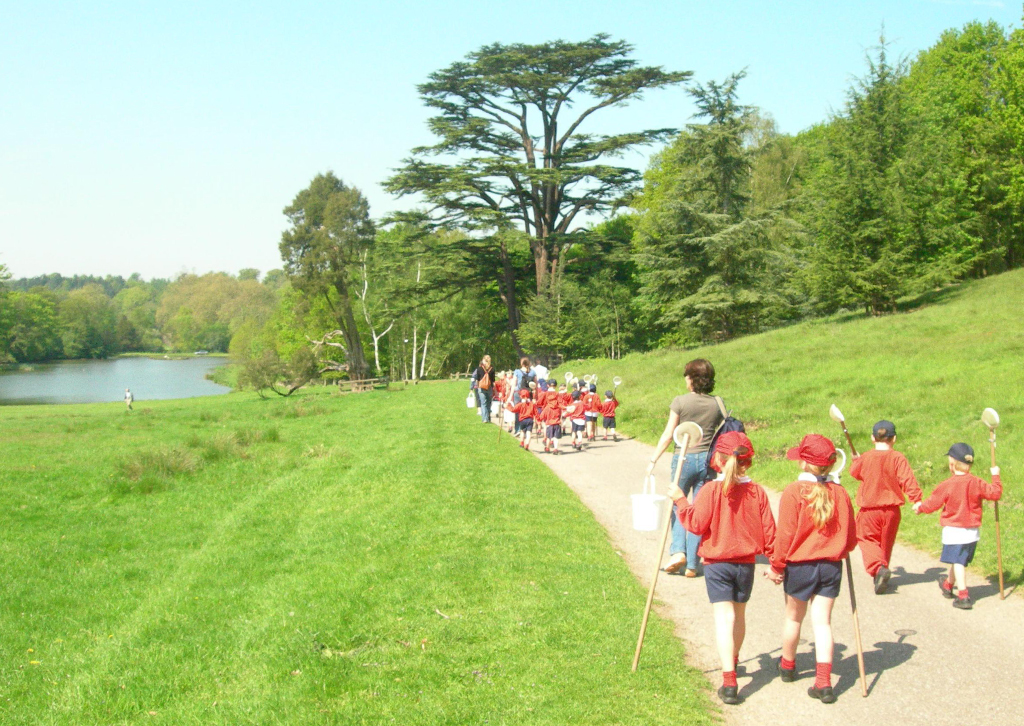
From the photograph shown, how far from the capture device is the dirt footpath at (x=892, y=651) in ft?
Answer: 17.6

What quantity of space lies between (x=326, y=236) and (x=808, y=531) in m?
52.4

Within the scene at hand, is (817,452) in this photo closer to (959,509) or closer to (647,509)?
(647,509)

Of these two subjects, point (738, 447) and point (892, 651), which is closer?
point (738, 447)

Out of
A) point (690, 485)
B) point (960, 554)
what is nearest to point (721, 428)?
point (690, 485)

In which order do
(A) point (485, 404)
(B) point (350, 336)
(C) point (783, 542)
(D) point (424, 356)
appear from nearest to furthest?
(C) point (783, 542), (A) point (485, 404), (B) point (350, 336), (D) point (424, 356)

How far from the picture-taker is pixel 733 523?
5598 millimetres

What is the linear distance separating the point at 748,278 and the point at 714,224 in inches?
119

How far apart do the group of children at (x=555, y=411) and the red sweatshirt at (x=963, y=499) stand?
10.1 metres

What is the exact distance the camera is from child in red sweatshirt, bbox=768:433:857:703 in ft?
18.2

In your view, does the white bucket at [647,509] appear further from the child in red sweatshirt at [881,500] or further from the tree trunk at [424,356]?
the tree trunk at [424,356]

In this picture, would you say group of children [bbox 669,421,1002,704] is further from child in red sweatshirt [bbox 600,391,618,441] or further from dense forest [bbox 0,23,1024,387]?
dense forest [bbox 0,23,1024,387]

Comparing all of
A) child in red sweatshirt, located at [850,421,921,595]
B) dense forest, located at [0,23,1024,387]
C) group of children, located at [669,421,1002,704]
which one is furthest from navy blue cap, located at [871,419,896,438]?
dense forest, located at [0,23,1024,387]

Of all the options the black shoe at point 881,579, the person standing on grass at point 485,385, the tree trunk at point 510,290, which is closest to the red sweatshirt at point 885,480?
the black shoe at point 881,579

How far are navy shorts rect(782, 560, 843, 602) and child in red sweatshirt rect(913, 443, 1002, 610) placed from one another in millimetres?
2435
